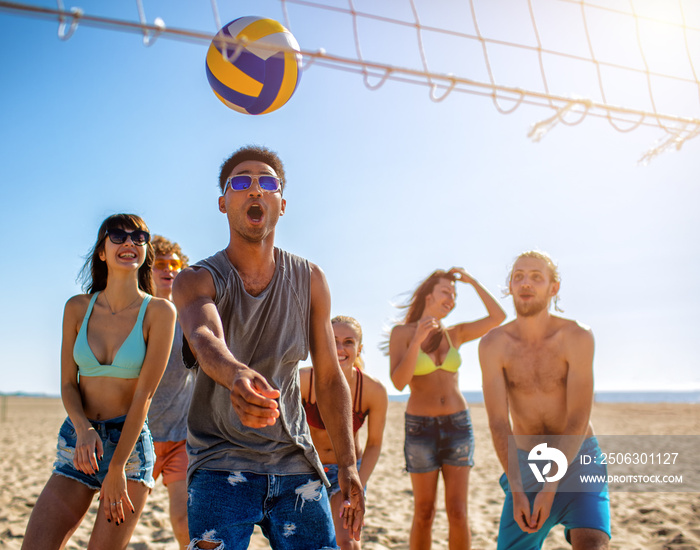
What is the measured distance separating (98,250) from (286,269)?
1.16 metres

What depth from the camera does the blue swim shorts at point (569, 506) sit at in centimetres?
266

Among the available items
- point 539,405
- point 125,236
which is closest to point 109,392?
point 125,236

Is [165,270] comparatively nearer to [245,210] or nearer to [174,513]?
[174,513]

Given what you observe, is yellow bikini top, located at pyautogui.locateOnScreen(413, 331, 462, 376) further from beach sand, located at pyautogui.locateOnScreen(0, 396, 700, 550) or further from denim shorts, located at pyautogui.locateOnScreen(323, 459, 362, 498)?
beach sand, located at pyautogui.locateOnScreen(0, 396, 700, 550)

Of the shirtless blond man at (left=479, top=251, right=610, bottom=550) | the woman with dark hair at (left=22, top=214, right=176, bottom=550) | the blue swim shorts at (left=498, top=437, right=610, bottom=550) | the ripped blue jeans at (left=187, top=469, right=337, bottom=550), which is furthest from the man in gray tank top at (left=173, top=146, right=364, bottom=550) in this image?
the blue swim shorts at (left=498, top=437, right=610, bottom=550)

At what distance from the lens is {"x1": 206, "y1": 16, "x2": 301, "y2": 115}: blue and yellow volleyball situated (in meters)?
2.73

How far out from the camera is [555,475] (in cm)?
285

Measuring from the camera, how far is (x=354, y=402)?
3332 mm

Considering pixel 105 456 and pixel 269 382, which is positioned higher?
pixel 269 382

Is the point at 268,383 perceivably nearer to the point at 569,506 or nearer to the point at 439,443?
the point at 569,506

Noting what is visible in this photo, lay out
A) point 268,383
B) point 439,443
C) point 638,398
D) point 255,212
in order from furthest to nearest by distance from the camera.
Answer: point 638,398 → point 439,443 → point 255,212 → point 268,383

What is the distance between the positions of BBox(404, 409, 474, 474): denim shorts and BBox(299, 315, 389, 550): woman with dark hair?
53 centimetres

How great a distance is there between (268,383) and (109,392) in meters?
1.00

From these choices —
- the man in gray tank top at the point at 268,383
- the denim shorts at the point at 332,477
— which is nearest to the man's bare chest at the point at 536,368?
the denim shorts at the point at 332,477
